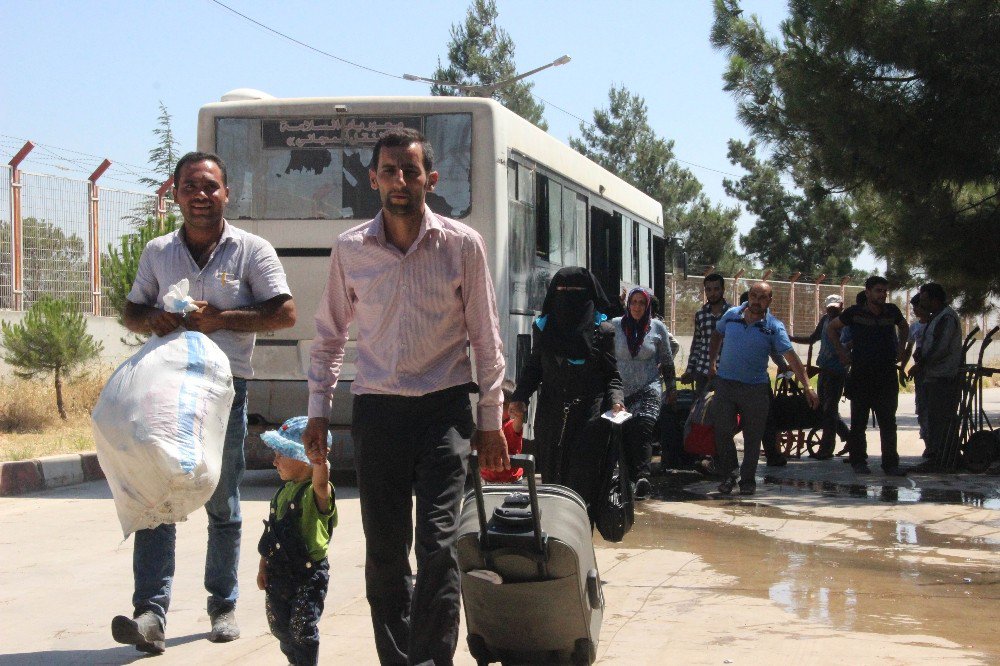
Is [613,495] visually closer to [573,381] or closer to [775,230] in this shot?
[573,381]

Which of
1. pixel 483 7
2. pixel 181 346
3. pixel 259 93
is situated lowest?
pixel 181 346

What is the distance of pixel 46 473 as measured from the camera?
439 inches

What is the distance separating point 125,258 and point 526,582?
1382 cm

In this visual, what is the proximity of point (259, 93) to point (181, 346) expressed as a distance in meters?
7.27

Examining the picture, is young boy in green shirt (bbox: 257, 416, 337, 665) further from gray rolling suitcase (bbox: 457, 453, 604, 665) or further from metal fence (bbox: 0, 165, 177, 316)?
metal fence (bbox: 0, 165, 177, 316)

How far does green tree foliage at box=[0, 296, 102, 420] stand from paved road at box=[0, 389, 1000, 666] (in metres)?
5.02

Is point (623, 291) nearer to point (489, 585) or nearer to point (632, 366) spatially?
point (632, 366)

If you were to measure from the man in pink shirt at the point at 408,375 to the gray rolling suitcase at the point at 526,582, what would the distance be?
7.6 inches

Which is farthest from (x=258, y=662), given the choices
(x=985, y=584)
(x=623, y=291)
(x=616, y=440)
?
(x=623, y=291)

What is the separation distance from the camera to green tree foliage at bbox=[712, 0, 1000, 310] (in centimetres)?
1180

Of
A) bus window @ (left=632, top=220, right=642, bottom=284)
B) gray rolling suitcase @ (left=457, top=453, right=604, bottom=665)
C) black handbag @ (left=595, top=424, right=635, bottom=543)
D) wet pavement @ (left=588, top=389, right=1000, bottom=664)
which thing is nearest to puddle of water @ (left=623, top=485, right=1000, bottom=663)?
wet pavement @ (left=588, top=389, right=1000, bottom=664)

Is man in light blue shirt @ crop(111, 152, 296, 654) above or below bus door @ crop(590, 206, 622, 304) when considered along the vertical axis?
below

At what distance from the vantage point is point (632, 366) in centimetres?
930

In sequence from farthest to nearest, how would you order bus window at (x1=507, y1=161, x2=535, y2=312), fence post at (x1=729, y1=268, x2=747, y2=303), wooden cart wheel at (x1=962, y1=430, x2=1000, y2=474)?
fence post at (x1=729, y1=268, x2=747, y2=303), wooden cart wheel at (x1=962, y1=430, x2=1000, y2=474), bus window at (x1=507, y1=161, x2=535, y2=312)
